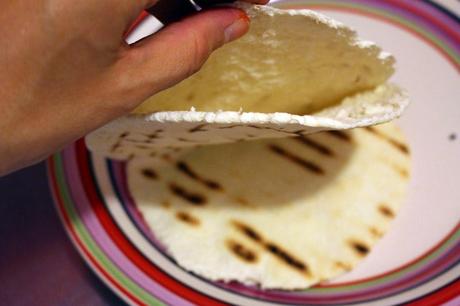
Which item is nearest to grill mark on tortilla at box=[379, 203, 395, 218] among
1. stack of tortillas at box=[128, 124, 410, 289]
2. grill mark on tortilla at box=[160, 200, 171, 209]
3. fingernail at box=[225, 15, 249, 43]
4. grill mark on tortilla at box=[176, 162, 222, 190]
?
stack of tortillas at box=[128, 124, 410, 289]

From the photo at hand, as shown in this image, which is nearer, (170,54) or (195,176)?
(170,54)

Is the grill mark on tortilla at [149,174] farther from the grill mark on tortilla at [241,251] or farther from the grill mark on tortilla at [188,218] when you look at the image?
the grill mark on tortilla at [241,251]

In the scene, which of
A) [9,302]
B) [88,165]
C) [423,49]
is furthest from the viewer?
[423,49]

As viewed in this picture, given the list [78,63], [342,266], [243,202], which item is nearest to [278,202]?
[243,202]

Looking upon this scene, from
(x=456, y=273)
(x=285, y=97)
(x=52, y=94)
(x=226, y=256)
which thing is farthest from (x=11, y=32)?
(x=456, y=273)

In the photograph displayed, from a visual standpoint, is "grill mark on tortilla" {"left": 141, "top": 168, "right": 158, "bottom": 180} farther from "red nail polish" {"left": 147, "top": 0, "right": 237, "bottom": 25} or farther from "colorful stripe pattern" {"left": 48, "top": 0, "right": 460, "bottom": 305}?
"red nail polish" {"left": 147, "top": 0, "right": 237, "bottom": 25}

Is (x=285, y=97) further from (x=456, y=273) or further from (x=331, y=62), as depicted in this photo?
(x=456, y=273)

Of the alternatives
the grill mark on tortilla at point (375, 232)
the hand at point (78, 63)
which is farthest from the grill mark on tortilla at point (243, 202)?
the hand at point (78, 63)

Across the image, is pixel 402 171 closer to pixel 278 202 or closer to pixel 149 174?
pixel 278 202
